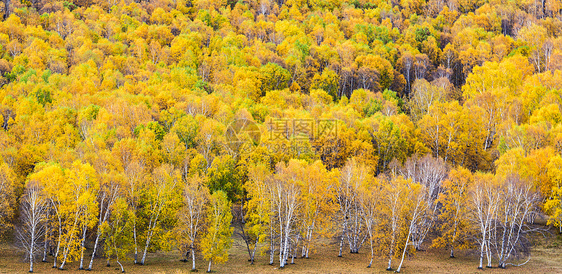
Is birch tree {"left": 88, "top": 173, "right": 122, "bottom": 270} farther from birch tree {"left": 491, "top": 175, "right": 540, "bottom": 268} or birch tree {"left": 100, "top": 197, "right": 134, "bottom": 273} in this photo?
birch tree {"left": 491, "top": 175, "right": 540, "bottom": 268}

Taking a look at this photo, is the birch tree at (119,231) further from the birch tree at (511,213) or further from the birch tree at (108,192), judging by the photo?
the birch tree at (511,213)

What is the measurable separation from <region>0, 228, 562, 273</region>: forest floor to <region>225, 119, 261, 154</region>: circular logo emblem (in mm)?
16657

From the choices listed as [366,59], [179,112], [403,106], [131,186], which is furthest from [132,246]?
[366,59]

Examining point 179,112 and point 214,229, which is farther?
point 179,112

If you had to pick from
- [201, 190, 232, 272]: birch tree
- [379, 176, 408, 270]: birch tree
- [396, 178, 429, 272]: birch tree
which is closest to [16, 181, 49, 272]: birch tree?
[201, 190, 232, 272]: birch tree

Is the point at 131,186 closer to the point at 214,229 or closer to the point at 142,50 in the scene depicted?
the point at 214,229

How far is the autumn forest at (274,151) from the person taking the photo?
50750 mm

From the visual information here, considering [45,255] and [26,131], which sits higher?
[26,131]

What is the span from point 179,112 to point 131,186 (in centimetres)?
3105

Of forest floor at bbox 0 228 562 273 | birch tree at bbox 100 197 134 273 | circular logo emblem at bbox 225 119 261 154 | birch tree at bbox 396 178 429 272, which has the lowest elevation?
forest floor at bbox 0 228 562 273

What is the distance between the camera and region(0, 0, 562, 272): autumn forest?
5075 cm

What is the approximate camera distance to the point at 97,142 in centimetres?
6738

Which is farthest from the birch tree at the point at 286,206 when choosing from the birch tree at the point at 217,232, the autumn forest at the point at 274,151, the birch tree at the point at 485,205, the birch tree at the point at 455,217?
the birch tree at the point at 485,205

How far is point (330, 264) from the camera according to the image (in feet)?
171
